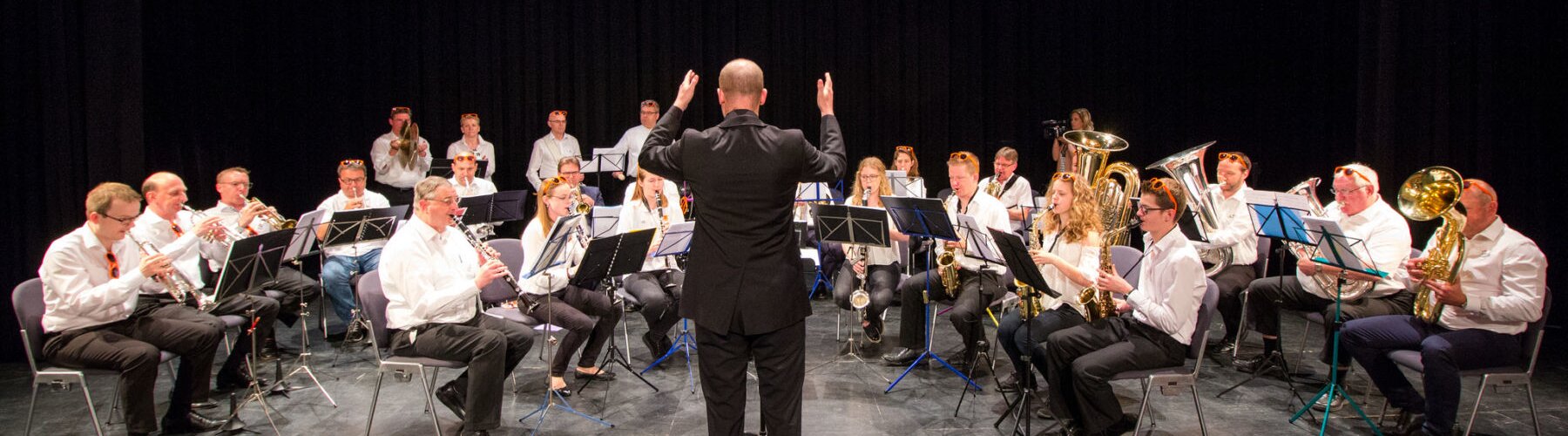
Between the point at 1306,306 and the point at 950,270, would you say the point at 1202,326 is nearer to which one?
the point at 950,270

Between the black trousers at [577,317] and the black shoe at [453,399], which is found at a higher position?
the black trousers at [577,317]

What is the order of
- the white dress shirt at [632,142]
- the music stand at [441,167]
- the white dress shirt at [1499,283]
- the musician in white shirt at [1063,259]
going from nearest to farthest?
the white dress shirt at [1499,283] → the musician in white shirt at [1063,259] → the music stand at [441,167] → the white dress shirt at [632,142]

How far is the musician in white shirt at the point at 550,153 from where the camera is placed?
A: 32.0ft

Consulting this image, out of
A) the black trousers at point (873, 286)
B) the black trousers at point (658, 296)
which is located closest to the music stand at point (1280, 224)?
the black trousers at point (873, 286)

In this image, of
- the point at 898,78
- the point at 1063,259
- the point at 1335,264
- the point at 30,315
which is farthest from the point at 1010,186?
the point at 30,315

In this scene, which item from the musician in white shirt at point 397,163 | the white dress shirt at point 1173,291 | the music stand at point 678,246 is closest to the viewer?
the white dress shirt at point 1173,291

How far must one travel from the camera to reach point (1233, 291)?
5922mm

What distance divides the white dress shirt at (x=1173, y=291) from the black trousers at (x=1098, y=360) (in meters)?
0.08

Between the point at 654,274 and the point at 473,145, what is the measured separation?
4364 millimetres

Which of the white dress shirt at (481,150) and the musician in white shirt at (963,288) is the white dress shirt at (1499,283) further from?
the white dress shirt at (481,150)

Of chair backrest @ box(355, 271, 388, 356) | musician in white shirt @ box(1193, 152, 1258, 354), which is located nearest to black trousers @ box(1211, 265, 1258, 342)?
musician in white shirt @ box(1193, 152, 1258, 354)

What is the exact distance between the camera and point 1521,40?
257 inches

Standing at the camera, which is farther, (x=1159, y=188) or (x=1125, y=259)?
(x=1125, y=259)

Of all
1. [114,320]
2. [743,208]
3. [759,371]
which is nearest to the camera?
[743,208]
